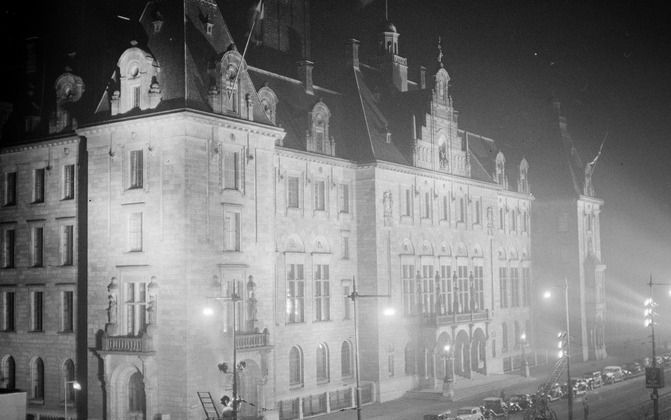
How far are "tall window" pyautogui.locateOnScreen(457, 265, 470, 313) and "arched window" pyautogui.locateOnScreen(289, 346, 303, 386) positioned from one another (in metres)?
23.3

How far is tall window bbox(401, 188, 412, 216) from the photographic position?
7569 centimetres

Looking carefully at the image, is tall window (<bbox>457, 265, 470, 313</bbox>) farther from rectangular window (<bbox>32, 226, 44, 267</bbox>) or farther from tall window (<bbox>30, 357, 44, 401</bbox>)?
tall window (<bbox>30, 357, 44, 401</bbox>)

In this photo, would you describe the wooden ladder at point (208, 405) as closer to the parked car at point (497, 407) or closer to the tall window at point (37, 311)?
the tall window at point (37, 311)

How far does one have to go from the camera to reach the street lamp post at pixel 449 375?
7244 centimetres

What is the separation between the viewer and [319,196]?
69250 millimetres

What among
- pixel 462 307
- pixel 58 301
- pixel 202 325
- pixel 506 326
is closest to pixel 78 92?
pixel 58 301

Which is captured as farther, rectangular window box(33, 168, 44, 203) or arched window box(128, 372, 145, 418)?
rectangular window box(33, 168, 44, 203)

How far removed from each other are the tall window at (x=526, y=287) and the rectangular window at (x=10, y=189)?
57953 mm

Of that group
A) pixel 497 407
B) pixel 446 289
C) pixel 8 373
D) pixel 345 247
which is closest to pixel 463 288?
pixel 446 289

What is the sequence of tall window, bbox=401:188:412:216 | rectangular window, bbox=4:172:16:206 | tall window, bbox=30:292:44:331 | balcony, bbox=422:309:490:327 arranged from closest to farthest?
tall window, bbox=30:292:44:331, rectangular window, bbox=4:172:16:206, balcony, bbox=422:309:490:327, tall window, bbox=401:188:412:216

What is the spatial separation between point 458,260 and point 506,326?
589 inches

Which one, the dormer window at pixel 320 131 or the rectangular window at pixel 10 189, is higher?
the dormer window at pixel 320 131

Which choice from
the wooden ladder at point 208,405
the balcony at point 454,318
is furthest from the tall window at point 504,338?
the wooden ladder at point 208,405

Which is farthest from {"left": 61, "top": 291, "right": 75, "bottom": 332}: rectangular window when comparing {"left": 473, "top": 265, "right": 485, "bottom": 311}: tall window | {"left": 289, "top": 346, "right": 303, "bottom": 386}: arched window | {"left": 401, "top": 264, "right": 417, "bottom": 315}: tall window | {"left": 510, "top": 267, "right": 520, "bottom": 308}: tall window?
{"left": 510, "top": 267, "right": 520, "bottom": 308}: tall window
